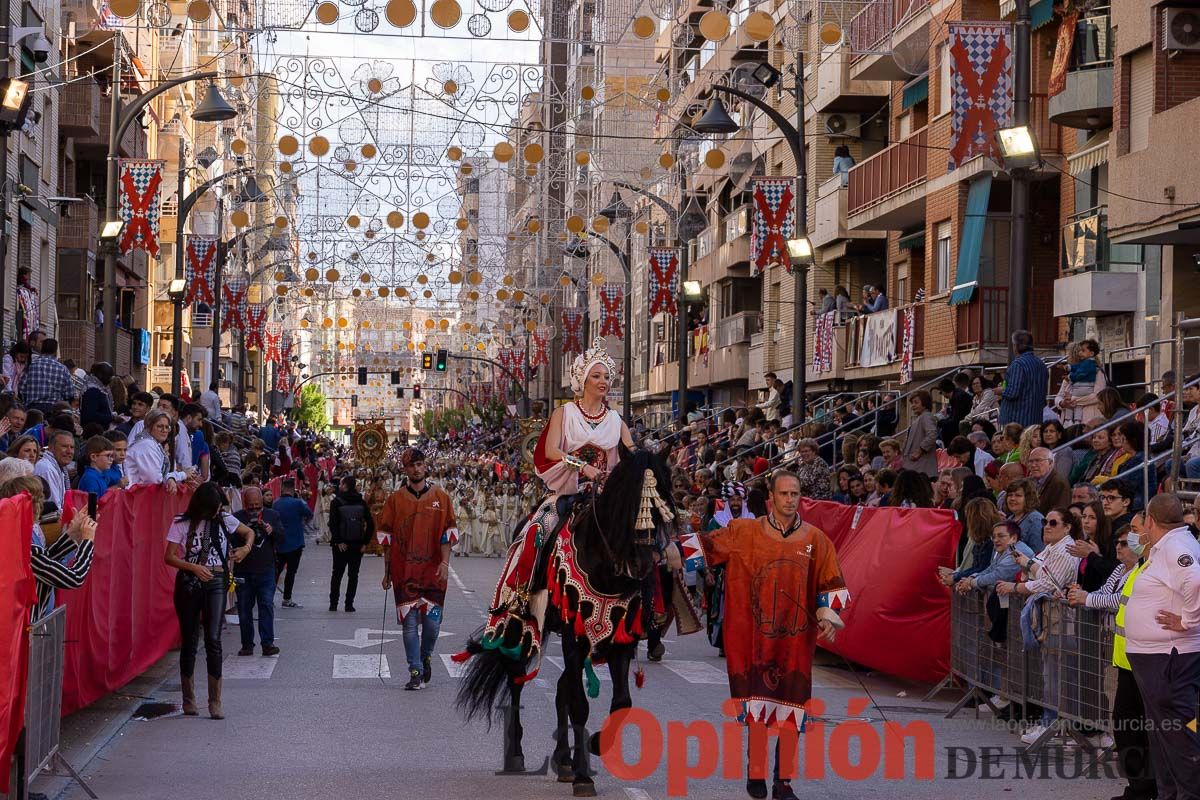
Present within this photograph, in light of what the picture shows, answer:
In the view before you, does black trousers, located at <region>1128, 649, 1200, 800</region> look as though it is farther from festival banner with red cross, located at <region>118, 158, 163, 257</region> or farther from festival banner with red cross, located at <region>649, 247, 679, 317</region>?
festival banner with red cross, located at <region>649, 247, 679, 317</region>

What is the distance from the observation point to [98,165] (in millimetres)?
50625

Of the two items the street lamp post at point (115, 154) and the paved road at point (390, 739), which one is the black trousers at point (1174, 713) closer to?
the paved road at point (390, 739)

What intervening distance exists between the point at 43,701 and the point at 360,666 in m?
8.08

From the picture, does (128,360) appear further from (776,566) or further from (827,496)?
(776,566)

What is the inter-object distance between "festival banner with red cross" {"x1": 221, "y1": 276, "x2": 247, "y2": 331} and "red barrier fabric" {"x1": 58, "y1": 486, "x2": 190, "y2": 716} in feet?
113

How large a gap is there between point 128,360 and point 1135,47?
3767 cm

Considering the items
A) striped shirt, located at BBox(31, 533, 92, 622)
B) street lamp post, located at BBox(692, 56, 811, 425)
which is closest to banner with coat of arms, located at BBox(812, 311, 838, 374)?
street lamp post, located at BBox(692, 56, 811, 425)

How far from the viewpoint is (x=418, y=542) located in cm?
1648

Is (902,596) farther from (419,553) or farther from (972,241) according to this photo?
(972,241)

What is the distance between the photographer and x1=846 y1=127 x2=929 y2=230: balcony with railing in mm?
34938

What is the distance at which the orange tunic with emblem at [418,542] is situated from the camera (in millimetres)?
16391

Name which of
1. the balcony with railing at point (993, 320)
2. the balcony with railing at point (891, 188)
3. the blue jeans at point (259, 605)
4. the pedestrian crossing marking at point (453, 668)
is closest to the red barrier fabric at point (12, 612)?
the pedestrian crossing marking at point (453, 668)

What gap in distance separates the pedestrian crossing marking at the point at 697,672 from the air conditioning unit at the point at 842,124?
26.9 m

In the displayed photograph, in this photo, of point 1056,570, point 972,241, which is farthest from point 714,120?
point 1056,570
